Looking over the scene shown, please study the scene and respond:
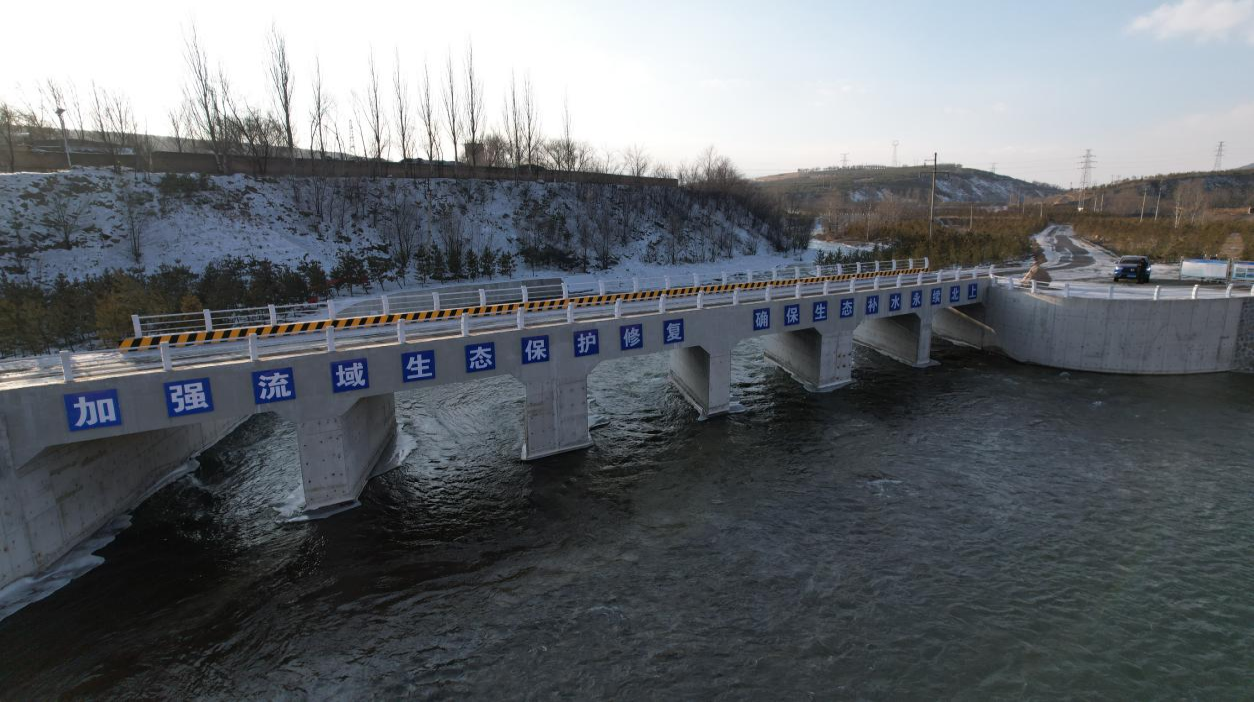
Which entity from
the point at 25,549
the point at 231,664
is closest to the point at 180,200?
the point at 25,549

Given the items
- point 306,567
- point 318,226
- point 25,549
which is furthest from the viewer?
point 318,226

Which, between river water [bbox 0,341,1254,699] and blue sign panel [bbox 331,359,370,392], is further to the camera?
blue sign panel [bbox 331,359,370,392]

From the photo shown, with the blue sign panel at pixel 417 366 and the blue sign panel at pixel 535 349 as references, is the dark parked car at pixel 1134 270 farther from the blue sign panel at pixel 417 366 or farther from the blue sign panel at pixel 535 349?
the blue sign panel at pixel 417 366

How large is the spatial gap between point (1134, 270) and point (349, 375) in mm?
50988

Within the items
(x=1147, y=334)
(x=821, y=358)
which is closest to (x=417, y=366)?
(x=821, y=358)

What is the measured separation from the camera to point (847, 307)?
103 ft

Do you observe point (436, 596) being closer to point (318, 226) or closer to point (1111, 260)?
point (318, 226)

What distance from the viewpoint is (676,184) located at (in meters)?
88.8

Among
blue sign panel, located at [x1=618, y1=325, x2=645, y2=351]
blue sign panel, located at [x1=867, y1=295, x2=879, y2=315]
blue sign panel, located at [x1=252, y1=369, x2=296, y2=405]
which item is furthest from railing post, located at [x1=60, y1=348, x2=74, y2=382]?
blue sign panel, located at [x1=867, y1=295, x2=879, y2=315]

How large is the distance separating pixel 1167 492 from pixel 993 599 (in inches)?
410

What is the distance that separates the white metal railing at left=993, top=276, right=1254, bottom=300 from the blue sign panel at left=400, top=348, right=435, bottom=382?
115 feet

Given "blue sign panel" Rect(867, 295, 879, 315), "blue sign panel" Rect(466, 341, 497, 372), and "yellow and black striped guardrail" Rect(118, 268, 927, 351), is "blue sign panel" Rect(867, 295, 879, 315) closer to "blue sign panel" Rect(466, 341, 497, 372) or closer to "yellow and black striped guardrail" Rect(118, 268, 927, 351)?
"yellow and black striped guardrail" Rect(118, 268, 927, 351)

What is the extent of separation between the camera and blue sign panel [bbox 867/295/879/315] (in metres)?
32.4

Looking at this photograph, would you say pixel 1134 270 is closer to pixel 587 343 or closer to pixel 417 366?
pixel 587 343
